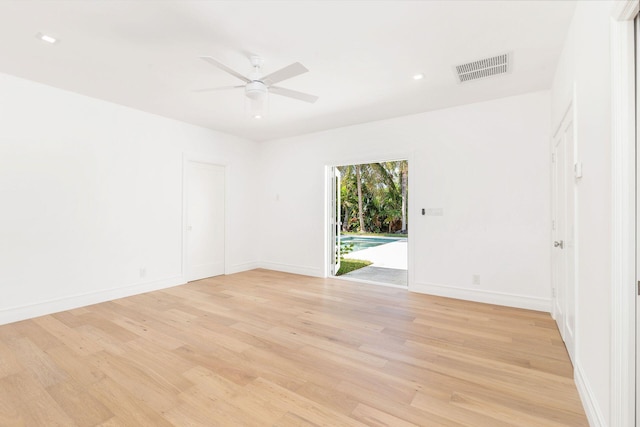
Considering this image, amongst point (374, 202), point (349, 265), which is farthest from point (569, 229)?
point (374, 202)

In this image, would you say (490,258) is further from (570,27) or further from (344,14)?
(344,14)

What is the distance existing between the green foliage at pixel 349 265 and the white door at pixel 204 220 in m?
2.37

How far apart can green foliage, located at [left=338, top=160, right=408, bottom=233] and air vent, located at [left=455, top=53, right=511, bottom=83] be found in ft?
32.1

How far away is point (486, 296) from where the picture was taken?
3.99 m

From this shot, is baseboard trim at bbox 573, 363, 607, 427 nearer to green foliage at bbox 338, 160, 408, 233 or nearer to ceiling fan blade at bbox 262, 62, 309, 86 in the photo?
ceiling fan blade at bbox 262, 62, 309, 86

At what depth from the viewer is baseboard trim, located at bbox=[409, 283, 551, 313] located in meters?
3.67

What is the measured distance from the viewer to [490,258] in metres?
3.98

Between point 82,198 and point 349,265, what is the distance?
16.0ft

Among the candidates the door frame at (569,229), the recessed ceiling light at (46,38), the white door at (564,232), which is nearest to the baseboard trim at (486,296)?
the white door at (564,232)

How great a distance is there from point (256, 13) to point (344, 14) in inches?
26.0

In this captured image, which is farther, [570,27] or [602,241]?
[570,27]

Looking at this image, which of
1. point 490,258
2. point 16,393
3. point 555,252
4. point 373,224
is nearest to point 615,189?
point 555,252

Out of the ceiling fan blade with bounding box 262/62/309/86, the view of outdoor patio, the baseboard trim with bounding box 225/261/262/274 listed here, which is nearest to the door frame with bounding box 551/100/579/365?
the ceiling fan blade with bounding box 262/62/309/86

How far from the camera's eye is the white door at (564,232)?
2.39m
